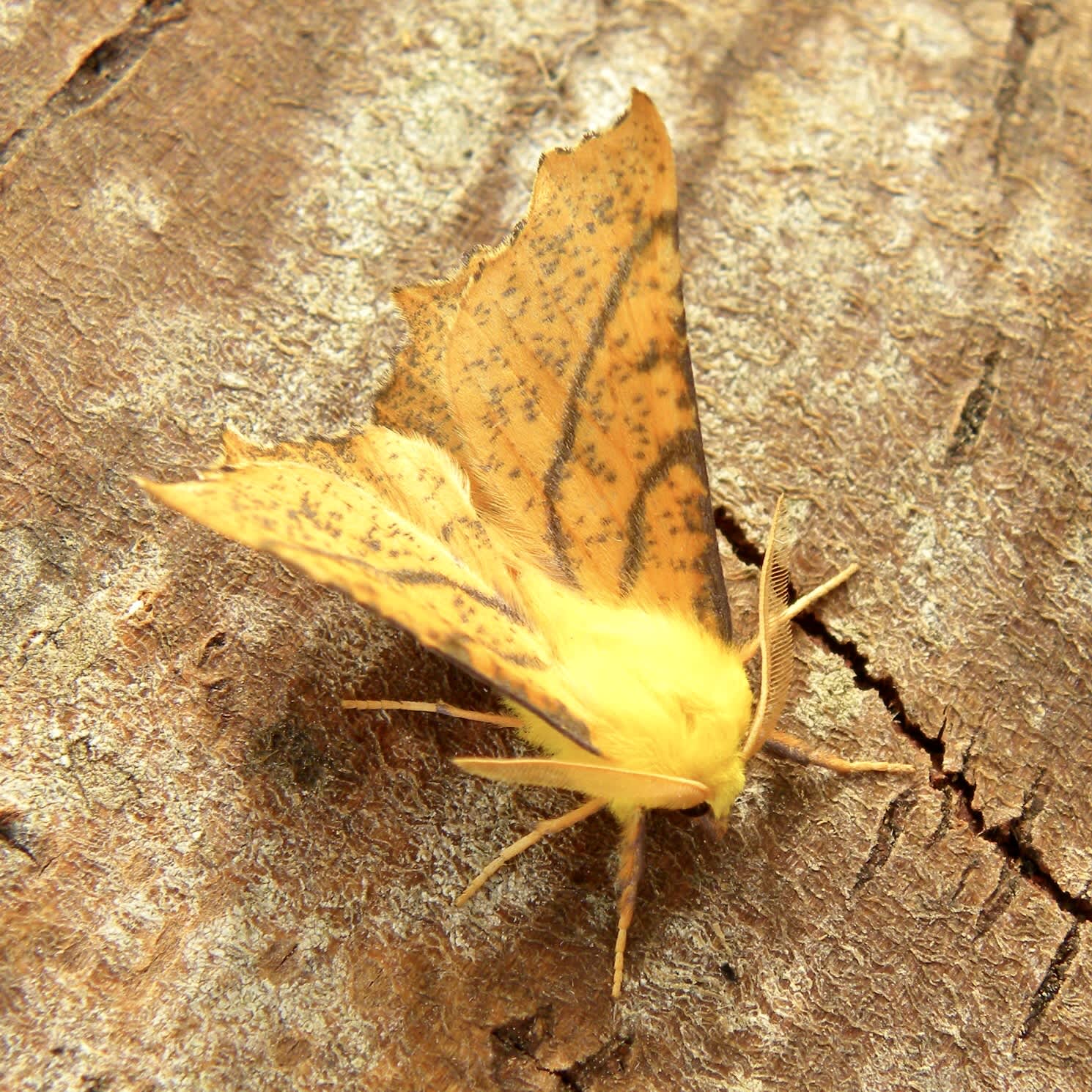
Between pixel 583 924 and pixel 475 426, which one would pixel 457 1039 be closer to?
pixel 583 924

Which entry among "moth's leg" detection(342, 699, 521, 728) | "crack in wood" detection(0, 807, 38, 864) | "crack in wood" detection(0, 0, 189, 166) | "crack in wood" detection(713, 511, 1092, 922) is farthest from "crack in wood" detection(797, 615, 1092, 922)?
"crack in wood" detection(0, 0, 189, 166)

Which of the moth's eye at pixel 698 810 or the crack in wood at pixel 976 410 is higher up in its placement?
the crack in wood at pixel 976 410

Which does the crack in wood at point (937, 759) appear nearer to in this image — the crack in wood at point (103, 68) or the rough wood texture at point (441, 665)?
the rough wood texture at point (441, 665)

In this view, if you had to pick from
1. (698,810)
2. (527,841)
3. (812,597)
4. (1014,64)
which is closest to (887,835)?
(698,810)

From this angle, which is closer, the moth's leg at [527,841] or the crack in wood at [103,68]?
the moth's leg at [527,841]

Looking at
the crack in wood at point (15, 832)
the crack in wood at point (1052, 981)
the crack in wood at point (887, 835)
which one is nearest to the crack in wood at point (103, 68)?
the crack in wood at point (15, 832)

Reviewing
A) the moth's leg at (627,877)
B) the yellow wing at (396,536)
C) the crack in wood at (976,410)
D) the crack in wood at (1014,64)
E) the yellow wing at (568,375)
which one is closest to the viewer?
the yellow wing at (396,536)

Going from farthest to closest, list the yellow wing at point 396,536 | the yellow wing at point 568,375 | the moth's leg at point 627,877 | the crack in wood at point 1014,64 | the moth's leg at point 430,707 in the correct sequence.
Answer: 1. the crack in wood at point 1014,64
2. the yellow wing at point 568,375
3. the moth's leg at point 430,707
4. the moth's leg at point 627,877
5. the yellow wing at point 396,536

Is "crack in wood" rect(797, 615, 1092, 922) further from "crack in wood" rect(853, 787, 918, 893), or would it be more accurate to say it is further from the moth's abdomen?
the moth's abdomen
